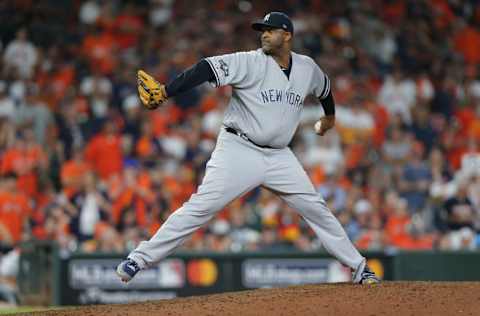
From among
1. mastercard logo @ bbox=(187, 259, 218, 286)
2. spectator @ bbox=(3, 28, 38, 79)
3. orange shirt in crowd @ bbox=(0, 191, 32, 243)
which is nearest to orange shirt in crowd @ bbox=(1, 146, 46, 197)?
orange shirt in crowd @ bbox=(0, 191, 32, 243)

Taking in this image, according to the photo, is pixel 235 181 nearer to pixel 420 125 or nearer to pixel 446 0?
pixel 420 125

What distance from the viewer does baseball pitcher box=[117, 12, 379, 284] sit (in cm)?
665

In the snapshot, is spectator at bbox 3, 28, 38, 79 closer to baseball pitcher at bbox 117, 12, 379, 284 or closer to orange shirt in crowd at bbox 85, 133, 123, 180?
orange shirt in crowd at bbox 85, 133, 123, 180

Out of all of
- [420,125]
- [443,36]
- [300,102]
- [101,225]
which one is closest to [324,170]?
[420,125]

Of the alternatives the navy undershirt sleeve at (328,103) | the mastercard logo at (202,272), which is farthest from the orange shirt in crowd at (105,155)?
the navy undershirt sleeve at (328,103)

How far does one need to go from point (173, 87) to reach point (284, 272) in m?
4.99

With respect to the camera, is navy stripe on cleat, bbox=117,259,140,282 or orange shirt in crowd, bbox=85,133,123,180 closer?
navy stripe on cleat, bbox=117,259,140,282

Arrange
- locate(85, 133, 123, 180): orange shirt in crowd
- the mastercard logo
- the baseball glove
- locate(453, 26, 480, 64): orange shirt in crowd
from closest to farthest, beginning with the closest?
the baseball glove < the mastercard logo < locate(85, 133, 123, 180): orange shirt in crowd < locate(453, 26, 480, 64): orange shirt in crowd

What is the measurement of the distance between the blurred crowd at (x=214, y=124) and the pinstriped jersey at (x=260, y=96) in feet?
16.5

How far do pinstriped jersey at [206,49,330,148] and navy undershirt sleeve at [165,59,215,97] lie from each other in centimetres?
6

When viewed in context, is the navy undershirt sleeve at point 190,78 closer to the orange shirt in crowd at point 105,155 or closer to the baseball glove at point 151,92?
the baseball glove at point 151,92

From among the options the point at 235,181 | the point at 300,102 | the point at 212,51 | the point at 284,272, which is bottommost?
the point at 284,272

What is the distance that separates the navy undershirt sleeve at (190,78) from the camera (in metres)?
6.54

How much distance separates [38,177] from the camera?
42.6 feet
